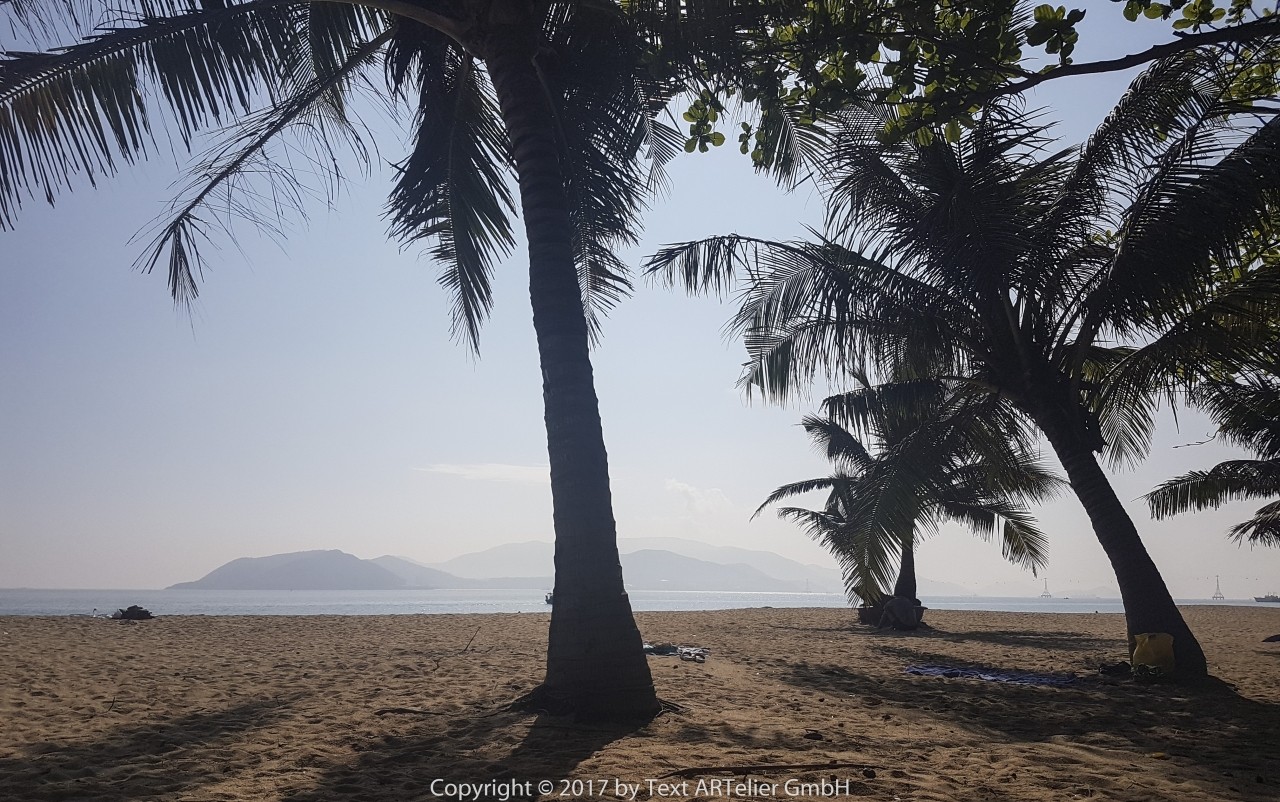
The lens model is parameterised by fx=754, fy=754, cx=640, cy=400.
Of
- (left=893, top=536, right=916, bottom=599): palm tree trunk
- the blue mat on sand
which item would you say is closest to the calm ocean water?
(left=893, top=536, right=916, bottom=599): palm tree trunk

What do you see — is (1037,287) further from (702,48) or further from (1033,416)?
(702,48)

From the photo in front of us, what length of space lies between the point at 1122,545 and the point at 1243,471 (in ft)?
46.7

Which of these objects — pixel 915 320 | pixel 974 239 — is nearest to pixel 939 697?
pixel 915 320

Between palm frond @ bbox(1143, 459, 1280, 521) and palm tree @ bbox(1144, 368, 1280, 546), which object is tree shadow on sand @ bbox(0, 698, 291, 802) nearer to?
palm tree @ bbox(1144, 368, 1280, 546)

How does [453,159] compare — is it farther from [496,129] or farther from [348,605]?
[348,605]

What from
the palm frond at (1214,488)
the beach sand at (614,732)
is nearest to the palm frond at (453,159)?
the beach sand at (614,732)

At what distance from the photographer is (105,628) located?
1504 cm

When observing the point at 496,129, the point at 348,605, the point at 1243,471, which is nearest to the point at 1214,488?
the point at 1243,471

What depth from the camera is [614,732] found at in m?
5.25

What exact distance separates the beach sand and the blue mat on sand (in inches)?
10.2

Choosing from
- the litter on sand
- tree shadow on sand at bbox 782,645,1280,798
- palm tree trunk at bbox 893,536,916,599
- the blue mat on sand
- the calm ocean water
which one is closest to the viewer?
tree shadow on sand at bbox 782,645,1280,798

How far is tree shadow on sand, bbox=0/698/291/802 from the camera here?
12.9ft

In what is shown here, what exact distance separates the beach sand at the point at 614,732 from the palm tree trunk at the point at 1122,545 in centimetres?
72

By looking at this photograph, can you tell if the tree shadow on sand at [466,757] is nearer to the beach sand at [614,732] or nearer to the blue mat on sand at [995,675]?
the beach sand at [614,732]
